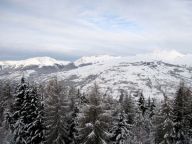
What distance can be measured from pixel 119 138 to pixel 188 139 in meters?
11.2

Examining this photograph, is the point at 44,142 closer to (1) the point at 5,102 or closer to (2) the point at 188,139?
(2) the point at 188,139

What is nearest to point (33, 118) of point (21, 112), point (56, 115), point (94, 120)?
point (21, 112)

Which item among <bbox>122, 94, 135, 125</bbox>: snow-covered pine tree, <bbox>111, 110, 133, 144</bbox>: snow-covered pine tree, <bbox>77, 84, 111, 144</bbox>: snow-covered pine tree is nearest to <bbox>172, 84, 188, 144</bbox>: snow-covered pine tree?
<bbox>111, 110, 133, 144</bbox>: snow-covered pine tree

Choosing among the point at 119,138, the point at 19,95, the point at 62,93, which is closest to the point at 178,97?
the point at 119,138

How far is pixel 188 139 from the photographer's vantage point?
53.2 m

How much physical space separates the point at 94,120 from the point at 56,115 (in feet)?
22.0

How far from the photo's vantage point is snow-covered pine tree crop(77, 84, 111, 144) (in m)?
42.0

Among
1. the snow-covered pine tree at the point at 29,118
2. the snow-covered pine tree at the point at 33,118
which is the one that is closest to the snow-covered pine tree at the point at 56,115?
the snow-covered pine tree at the point at 33,118

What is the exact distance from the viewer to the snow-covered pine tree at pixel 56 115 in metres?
46.2

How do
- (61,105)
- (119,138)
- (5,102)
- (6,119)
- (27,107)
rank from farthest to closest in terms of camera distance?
(5,102) → (6,119) → (119,138) → (27,107) → (61,105)

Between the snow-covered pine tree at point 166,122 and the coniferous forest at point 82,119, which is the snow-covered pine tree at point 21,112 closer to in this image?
the coniferous forest at point 82,119

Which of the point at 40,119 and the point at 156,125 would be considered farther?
the point at 156,125

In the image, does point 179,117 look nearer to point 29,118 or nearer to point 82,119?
point 82,119

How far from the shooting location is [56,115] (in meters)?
46.4
